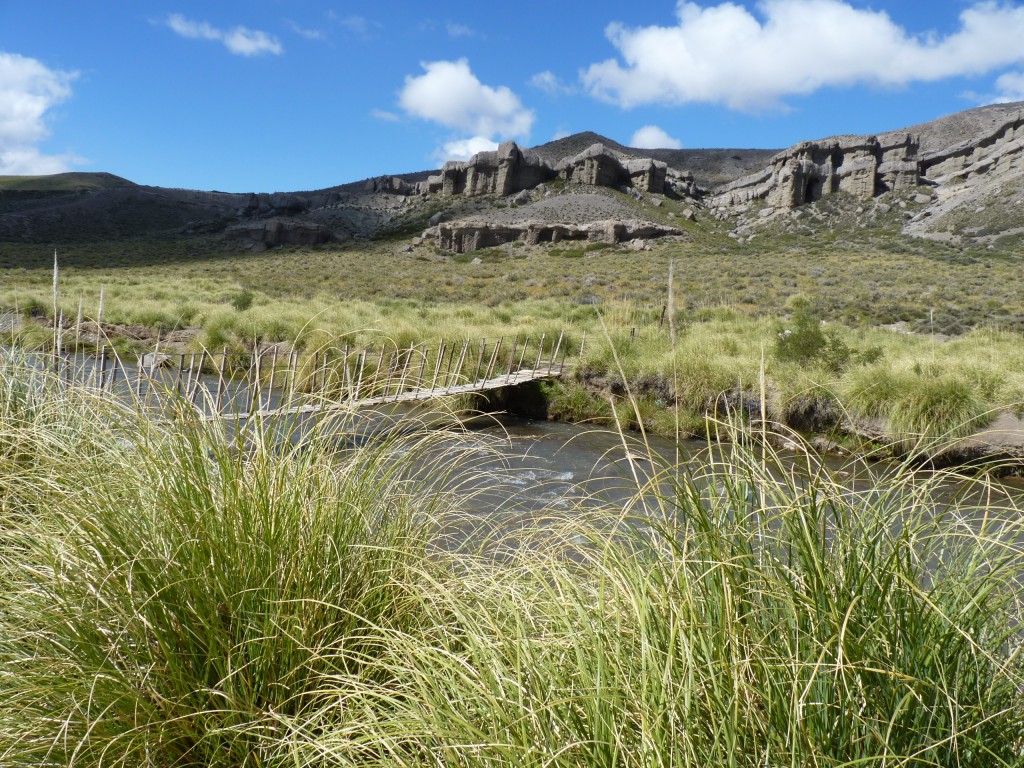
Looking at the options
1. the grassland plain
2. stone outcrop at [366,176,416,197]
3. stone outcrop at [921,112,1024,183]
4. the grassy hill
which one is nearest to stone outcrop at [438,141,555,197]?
stone outcrop at [366,176,416,197]

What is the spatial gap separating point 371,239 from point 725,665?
68241mm

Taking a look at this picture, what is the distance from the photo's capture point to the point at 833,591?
1282 millimetres

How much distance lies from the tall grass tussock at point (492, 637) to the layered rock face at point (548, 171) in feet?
241

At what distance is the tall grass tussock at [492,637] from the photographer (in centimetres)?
120

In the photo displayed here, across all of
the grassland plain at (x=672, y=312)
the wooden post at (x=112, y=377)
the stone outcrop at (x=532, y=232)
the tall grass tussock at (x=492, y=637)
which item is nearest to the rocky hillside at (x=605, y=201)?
the stone outcrop at (x=532, y=232)

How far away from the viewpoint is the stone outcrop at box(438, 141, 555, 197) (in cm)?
7319

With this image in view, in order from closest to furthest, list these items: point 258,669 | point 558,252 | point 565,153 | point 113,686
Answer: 1. point 113,686
2. point 258,669
3. point 558,252
4. point 565,153

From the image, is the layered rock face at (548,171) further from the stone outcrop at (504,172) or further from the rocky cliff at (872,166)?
the rocky cliff at (872,166)

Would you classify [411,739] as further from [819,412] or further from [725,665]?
[819,412]

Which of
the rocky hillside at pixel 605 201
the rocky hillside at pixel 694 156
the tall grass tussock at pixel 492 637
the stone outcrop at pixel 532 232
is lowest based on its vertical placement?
the tall grass tussock at pixel 492 637

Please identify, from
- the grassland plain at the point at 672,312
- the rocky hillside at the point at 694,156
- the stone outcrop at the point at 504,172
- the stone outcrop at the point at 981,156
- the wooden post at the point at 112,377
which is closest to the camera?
the wooden post at the point at 112,377

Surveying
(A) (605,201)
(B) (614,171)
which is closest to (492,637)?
(A) (605,201)

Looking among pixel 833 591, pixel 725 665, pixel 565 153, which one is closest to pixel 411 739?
pixel 725 665

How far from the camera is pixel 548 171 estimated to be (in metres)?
76.1
